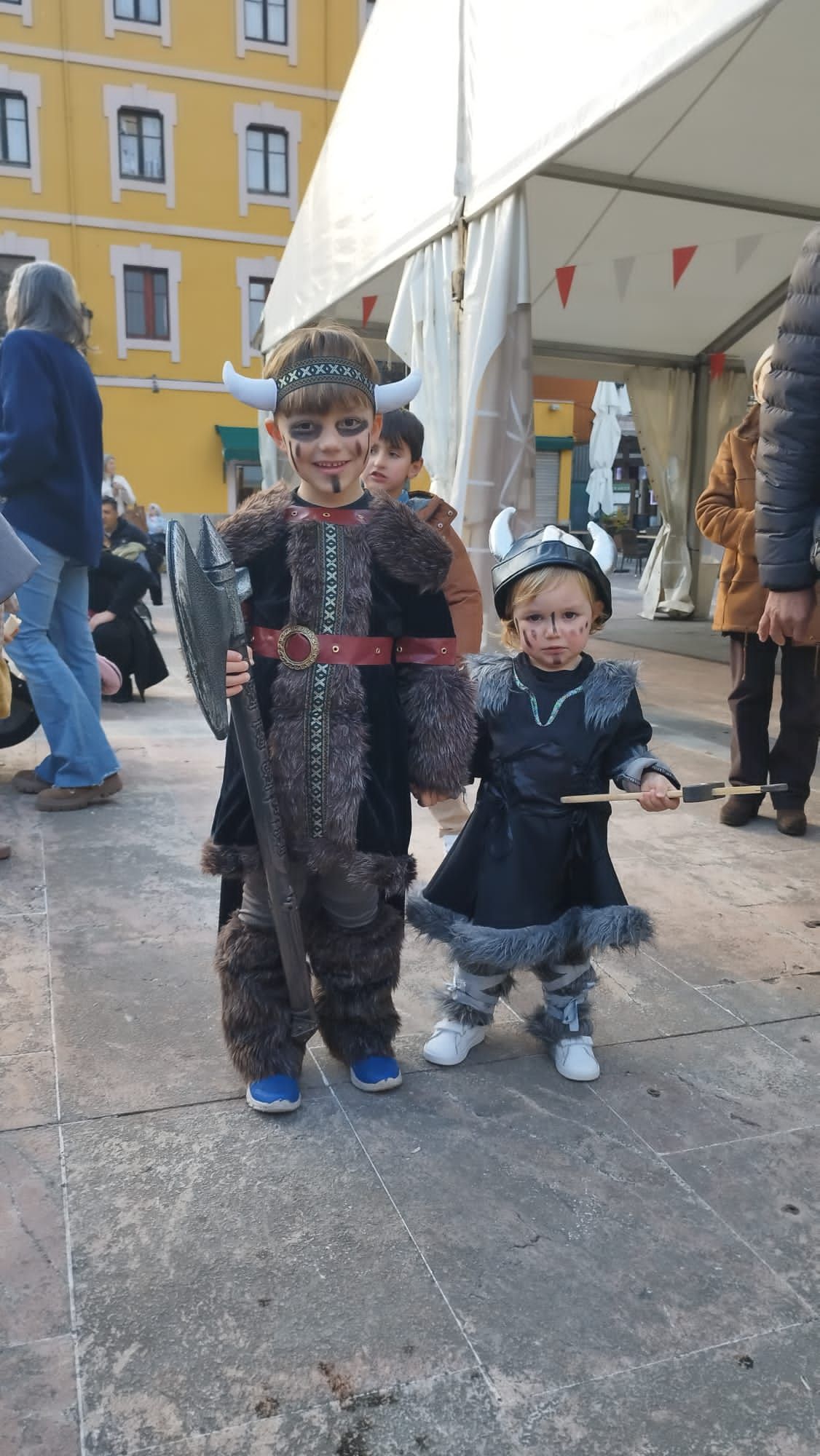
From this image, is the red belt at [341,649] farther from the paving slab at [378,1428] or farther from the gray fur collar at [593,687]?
the paving slab at [378,1428]

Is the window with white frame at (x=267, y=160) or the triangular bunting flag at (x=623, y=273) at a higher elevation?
the window with white frame at (x=267, y=160)

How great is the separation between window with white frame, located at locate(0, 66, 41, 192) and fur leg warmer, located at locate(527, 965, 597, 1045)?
69.5 feet

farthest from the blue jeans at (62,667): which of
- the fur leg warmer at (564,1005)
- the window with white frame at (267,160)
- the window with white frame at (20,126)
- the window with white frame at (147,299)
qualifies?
the window with white frame at (267,160)

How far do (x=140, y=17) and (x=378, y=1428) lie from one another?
23.5m

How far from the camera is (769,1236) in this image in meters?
1.82

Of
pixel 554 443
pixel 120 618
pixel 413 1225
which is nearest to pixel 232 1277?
pixel 413 1225

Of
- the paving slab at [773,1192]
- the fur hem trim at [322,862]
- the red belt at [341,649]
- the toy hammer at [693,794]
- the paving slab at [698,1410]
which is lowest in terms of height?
the paving slab at [698,1410]

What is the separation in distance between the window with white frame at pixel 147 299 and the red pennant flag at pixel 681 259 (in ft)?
47.5

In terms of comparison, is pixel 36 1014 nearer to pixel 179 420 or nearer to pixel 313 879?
pixel 313 879

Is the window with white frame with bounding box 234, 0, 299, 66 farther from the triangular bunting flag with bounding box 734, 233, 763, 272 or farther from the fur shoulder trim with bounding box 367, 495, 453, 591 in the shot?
the fur shoulder trim with bounding box 367, 495, 453, 591

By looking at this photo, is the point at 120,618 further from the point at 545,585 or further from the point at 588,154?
the point at 545,585

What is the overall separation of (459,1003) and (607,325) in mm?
8358

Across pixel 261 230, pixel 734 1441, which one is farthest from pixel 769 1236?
pixel 261 230

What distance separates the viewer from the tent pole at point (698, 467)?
34.1ft
